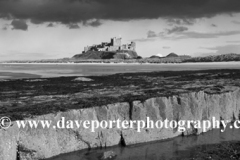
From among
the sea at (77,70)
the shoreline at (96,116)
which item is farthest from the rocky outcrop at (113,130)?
the sea at (77,70)

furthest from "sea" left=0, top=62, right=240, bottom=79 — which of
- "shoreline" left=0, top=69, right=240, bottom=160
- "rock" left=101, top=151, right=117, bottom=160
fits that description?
"rock" left=101, top=151, right=117, bottom=160

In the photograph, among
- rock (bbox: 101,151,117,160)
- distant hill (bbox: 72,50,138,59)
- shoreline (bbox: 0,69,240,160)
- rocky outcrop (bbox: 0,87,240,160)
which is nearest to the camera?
rocky outcrop (bbox: 0,87,240,160)

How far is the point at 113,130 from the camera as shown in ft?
38.8

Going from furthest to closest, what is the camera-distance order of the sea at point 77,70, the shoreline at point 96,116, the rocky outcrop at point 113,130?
the sea at point 77,70 → the shoreline at point 96,116 → the rocky outcrop at point 113,130

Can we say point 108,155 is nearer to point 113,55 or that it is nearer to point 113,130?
point 113,130

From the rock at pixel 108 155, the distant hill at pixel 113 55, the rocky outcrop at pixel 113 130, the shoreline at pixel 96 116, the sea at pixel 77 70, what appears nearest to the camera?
the rocky outcrop at pixel 113 130

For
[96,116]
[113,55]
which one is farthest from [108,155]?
[113,55]

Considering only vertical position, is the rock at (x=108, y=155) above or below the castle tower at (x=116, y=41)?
below

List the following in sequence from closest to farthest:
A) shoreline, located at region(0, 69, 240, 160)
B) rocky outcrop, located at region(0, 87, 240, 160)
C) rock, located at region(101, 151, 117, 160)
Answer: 1. rocky outcrop, located at region(0, 87, 240, 160)
2. shoreline, located at region(0, 69, 240, 160)
3. rock, located at region(101, 151, 117, 160)

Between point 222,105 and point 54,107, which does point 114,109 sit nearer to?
point 54,107

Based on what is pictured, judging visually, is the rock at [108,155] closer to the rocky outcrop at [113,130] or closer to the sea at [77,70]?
the rocky outcrop at [113,130]

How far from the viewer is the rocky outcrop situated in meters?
9.52

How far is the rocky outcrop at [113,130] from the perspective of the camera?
375 inches

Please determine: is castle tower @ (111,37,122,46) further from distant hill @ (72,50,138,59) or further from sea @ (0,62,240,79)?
sea @ (0,62,240,79)
